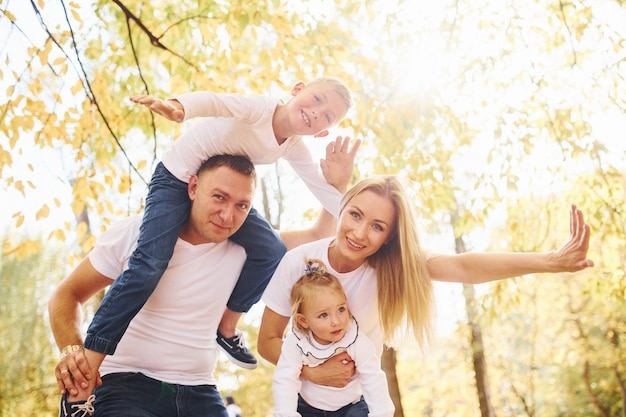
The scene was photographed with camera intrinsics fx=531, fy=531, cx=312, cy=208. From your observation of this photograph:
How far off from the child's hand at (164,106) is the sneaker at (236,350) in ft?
4.03

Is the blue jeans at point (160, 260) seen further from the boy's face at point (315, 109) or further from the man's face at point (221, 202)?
the boy's face at point (315, 109)

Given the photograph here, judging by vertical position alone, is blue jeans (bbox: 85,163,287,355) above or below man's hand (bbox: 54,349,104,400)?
above

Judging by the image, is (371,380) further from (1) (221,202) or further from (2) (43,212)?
(2) (43,212)

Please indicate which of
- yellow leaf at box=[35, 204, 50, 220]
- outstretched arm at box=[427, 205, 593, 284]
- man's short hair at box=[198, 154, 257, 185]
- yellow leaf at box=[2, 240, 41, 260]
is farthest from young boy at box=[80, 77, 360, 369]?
yellow leaf at box=[2, 240, 41, 260]

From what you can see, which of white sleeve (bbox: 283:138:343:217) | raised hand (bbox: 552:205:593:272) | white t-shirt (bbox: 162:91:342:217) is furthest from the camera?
white sleeve (bbox: 283:138:343:217)

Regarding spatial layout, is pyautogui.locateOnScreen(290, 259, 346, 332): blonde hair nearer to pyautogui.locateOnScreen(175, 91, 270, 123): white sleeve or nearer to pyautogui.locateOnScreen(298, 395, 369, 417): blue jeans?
pyautogui.locateOnScreen(298, 395, 369, 417): blue jeans

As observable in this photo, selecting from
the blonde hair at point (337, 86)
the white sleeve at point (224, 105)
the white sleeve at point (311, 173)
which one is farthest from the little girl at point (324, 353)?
the blonde hair at point (337, 86)

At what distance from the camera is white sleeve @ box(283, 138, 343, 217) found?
8.98 ft

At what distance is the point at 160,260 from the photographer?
2238 mm

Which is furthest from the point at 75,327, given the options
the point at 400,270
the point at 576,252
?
the point at 576,252

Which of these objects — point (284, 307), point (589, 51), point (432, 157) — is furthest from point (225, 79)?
point (589, 51)

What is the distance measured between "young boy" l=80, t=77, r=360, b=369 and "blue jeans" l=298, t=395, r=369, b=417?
63cm

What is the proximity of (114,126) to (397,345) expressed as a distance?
3285 millimetres

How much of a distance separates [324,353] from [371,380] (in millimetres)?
222
